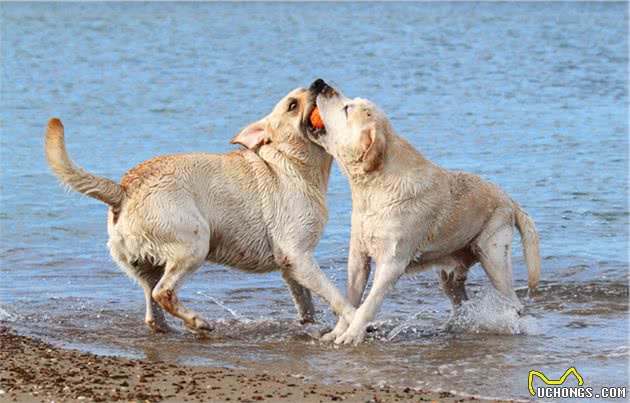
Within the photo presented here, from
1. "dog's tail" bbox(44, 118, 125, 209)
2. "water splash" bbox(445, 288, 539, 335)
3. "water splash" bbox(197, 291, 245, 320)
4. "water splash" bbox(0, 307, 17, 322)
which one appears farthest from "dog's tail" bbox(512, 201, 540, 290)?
"water splash" bbox(0, 307, 17, 322)

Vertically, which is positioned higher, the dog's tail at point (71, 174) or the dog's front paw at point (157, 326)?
the dog's tail at point (71, 174)

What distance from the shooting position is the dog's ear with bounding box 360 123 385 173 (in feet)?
24.5

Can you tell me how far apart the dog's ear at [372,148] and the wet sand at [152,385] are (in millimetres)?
1575

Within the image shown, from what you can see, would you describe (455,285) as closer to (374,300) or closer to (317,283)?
(374,300)

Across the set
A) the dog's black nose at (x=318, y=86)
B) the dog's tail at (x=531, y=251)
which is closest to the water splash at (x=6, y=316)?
the dog's black nose at (x=318, y=86)

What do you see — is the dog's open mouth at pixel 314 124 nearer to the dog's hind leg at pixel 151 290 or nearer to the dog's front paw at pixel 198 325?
the dog's hind leg at pixel 151 290

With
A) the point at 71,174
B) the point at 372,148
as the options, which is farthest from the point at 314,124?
the point at 71,174

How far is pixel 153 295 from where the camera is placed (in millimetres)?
7309

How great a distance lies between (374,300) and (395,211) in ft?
1.89

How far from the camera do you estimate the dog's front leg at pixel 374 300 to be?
7.38 metres

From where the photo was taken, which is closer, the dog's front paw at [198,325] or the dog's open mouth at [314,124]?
the dog's front paw at [198,325]

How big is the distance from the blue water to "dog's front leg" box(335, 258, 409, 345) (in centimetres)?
14

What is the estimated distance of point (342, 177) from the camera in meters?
14.7

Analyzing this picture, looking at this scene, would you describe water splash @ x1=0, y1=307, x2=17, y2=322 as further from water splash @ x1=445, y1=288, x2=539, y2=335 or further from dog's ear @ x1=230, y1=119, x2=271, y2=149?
water splash @ x1=445, y1=288, x2=539, y2=335
